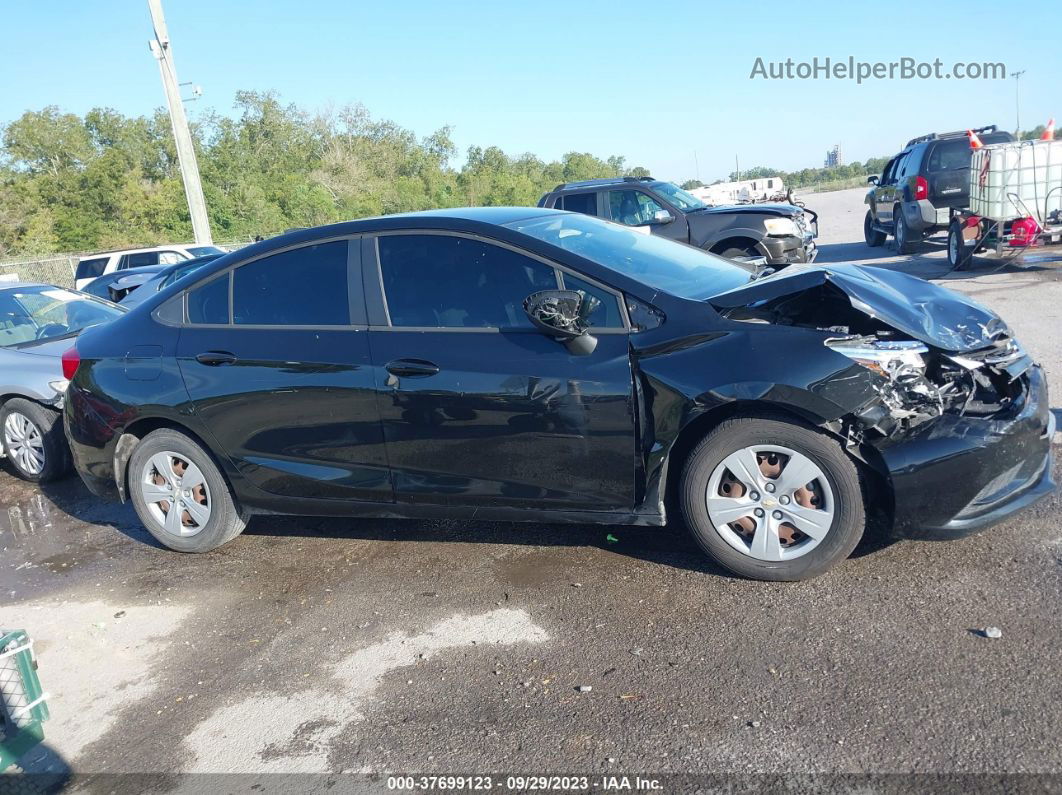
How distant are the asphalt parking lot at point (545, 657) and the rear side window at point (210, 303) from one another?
1378mm

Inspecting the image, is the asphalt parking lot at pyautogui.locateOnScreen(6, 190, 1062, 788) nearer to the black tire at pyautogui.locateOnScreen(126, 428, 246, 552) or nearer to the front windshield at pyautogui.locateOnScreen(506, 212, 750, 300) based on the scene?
the black tire at pyautogui.locateOnScreen(126, 428, 246, 552)

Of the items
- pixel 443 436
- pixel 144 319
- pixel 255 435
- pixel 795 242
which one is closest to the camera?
pixel 443 436

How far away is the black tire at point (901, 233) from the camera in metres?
14.2

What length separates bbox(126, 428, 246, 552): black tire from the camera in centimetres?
485

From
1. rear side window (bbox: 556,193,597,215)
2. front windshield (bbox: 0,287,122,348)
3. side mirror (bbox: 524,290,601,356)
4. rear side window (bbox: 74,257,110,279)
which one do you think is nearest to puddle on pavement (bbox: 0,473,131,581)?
front windshield (bbox: 0,287,122,348)

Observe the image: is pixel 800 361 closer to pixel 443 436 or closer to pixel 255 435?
pixel 443 436

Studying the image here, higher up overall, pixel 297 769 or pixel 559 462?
pixel 559 462

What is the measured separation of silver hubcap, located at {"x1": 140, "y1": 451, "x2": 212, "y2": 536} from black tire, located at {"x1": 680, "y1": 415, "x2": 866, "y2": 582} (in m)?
2.81

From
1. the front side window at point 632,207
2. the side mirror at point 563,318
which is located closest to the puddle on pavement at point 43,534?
the side mirror at point 563,318

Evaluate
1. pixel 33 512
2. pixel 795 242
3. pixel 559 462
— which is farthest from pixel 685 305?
pixel 795 242

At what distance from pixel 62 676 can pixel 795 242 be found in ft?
33.6

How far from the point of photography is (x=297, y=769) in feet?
9.84

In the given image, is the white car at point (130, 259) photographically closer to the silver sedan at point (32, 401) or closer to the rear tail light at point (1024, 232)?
the silver sedan at point (32, 401)

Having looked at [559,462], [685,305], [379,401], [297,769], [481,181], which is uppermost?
[481,181]
